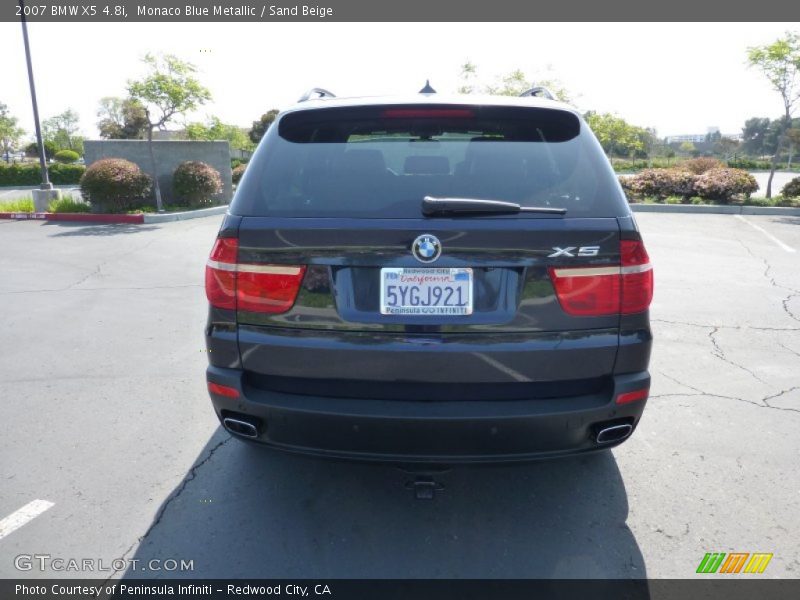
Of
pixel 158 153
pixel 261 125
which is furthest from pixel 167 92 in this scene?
pixel 261 125

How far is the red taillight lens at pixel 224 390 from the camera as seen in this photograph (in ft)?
7.42

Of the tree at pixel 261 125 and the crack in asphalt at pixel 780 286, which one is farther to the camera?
the tree at pixel 261 125

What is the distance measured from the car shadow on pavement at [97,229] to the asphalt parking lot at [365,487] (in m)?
8.09

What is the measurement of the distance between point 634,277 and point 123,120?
58465 mm

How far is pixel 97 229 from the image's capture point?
1293 centimetres

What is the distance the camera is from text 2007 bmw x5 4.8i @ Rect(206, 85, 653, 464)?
211cm

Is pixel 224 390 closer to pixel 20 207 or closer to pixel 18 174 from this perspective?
pixel 20 207

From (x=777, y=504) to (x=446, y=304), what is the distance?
209cm

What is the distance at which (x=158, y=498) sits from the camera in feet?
9.19

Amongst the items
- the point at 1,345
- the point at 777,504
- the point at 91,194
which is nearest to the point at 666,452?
the point at 777,504

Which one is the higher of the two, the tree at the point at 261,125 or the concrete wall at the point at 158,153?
the tree at the point at 261,125

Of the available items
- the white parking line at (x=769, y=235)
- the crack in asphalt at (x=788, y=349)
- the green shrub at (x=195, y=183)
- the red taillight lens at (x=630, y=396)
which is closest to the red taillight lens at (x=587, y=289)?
the red taillight lens at (x=630, y=396)

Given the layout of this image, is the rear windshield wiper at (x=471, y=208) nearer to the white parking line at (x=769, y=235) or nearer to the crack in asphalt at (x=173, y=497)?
the crack in asphalt at (x=173, y=497)

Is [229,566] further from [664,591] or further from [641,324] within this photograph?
[641,324]
